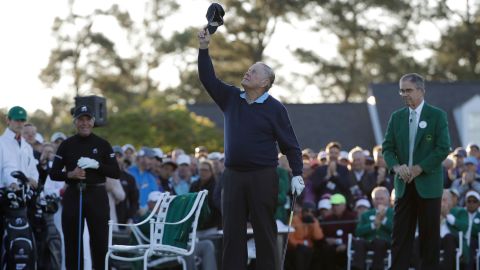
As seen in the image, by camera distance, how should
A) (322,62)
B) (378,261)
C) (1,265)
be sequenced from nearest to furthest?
(1,265) < (378,261) < (322,62)

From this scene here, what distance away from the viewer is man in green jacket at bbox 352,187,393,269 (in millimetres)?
→ 16422

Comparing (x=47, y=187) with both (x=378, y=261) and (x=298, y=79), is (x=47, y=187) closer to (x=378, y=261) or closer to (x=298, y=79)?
(x=378, y=261)

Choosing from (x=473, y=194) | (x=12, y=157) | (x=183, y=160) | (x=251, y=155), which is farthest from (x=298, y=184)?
(x=183, y=160)

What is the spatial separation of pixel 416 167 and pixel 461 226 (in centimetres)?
510

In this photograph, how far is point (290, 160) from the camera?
1062cm

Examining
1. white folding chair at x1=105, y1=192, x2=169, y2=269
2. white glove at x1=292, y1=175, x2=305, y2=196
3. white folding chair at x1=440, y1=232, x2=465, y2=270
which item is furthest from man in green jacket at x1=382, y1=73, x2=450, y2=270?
white folding chair at x1=440, y1=232, x2=465, y2=270

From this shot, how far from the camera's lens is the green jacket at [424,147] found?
11531 millimetres

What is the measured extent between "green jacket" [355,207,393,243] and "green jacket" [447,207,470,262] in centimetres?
82

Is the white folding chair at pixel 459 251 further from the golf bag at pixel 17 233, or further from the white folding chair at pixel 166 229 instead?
the golf bag at pixel 17 233

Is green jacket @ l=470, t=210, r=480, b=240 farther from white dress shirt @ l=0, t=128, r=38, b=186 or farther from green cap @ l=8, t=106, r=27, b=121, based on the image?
green cap @ l=8, t=106, r=27, b=121

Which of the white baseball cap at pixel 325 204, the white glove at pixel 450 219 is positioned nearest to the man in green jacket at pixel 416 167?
the white glove at pixel 450 219

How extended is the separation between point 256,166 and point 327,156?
9699mm

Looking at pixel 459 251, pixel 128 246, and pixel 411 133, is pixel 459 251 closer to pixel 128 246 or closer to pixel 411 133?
pixel 411 133

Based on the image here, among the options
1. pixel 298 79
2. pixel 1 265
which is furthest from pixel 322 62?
pixel 1 265
